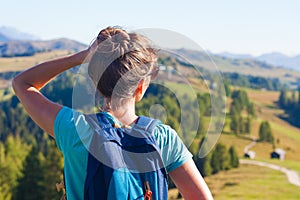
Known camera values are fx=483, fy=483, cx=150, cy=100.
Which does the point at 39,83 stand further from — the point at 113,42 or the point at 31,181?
the point at 31,181

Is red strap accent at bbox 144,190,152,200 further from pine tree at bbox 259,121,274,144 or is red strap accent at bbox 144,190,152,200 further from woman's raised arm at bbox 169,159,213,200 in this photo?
pine tree at bbox 259,121,274,144

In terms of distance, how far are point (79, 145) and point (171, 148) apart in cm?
55

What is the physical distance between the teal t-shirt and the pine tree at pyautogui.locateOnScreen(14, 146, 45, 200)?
167 ft

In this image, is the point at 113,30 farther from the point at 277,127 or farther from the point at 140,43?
the point at 277,127

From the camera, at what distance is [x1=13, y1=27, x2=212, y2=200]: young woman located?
2.78m

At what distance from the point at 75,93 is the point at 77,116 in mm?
189

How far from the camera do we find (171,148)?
111 inches

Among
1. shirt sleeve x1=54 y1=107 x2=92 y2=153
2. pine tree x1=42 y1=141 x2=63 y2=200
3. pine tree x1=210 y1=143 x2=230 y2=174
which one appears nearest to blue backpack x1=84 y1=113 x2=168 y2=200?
shirt sleeve x1=54 y1=107 x2=92 y2=153

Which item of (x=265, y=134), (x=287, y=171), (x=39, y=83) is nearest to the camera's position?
(x=39, y=83)

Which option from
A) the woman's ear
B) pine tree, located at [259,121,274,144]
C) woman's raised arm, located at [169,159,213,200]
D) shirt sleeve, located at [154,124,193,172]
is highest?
the woman's ear

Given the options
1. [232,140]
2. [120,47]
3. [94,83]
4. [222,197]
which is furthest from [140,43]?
[232,140]

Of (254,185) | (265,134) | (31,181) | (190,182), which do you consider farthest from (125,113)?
(265,134)

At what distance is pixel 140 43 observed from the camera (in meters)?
2.85

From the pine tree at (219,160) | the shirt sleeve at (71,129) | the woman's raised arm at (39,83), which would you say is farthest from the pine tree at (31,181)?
the shirt sleeve at (71,129)
